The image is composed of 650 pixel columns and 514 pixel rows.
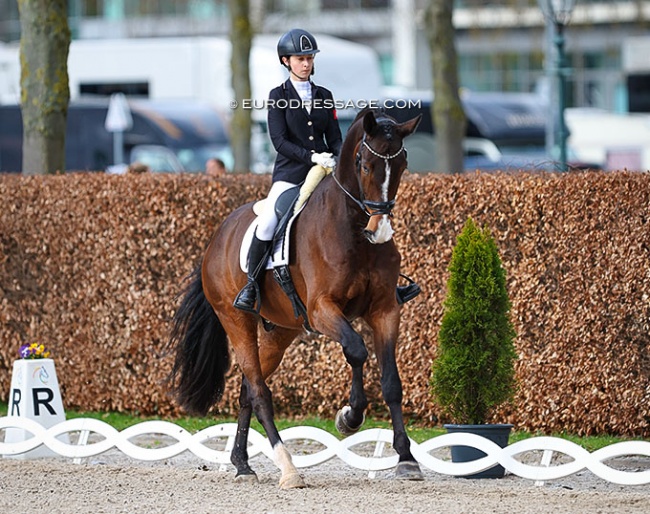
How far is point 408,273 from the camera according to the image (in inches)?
451

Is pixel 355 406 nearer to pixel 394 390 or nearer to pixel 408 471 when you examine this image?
pixel 394 390

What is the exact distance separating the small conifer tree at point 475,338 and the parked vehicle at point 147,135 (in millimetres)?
17439

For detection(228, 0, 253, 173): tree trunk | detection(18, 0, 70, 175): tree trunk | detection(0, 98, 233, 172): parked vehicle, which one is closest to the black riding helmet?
detection(18, 0, 70, 175): tree trunk

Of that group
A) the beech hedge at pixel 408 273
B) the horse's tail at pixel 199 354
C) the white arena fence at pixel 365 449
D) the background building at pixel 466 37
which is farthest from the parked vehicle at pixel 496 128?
the white arena fence at pixel 365 449

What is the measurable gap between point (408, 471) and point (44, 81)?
293 inches

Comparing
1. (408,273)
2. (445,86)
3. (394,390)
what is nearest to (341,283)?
(394,390)

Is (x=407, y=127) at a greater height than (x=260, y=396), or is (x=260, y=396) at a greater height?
(x=407, y=127)

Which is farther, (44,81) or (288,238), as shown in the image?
(44,81)

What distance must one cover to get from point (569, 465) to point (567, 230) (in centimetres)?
277

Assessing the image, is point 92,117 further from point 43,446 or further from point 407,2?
point 407,2

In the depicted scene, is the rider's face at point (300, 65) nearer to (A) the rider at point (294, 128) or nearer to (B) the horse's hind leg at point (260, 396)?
(A) the rider at point (294, 128)

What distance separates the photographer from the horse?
8.09 meters

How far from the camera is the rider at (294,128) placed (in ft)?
29.5

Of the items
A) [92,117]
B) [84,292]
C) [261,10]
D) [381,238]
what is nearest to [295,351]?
[84,292]
